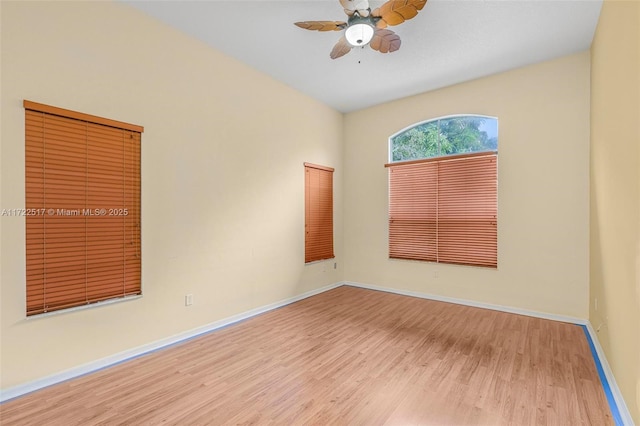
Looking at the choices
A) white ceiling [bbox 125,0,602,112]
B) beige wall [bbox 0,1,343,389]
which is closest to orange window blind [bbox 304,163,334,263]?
beige wall [bbox 0,1,343,389]

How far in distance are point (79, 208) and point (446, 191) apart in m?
4.79

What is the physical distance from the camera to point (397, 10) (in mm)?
2549

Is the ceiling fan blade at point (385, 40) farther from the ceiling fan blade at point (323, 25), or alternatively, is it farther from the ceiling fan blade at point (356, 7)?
the ceiling fan blade at point (323, 25)

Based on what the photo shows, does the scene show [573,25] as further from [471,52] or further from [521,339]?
[521,339]

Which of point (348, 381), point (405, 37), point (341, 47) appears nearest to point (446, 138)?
point (405, 37)

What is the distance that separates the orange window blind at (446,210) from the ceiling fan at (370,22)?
2.49 m

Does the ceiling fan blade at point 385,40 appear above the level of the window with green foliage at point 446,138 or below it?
above

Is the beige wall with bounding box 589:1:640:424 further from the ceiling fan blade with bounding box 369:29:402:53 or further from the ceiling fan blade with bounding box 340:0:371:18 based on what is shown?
the ceiling fan blade with bounding box 340:0:371:18

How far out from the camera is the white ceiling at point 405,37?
2.99 metres

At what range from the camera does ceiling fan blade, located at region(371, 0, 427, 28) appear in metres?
2.44

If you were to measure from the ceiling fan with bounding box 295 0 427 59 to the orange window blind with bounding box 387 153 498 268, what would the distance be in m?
2.49

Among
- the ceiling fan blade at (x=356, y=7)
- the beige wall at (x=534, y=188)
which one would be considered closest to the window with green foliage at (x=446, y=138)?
the beige wall at (x=534, y=188)

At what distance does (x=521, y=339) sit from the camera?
11.1 feet

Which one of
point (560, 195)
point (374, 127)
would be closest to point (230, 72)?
point (374, 127)
